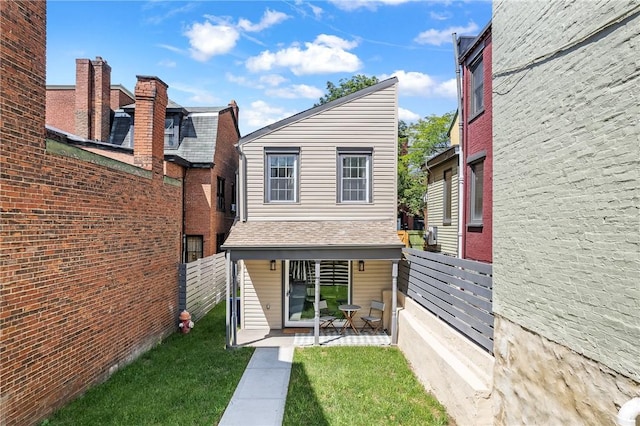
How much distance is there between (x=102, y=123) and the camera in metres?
16.2

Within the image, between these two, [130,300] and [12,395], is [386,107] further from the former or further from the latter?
[12,395]

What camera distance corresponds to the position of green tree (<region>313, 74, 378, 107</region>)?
114 ft

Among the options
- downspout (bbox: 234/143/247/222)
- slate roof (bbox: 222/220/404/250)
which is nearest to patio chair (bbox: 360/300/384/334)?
slate roof (bbox: 222/220/404/250)

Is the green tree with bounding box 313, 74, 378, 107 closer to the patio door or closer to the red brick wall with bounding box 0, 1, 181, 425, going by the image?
the patio door

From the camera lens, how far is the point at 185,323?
10.3m

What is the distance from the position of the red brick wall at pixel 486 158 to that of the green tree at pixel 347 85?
82.5ft

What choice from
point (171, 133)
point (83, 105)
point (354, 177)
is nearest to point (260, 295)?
point (354, 177)

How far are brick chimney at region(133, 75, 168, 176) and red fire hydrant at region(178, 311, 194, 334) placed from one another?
3985 mm

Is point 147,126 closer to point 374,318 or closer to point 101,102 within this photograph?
point 374,318

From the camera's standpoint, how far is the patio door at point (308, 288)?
430 inches

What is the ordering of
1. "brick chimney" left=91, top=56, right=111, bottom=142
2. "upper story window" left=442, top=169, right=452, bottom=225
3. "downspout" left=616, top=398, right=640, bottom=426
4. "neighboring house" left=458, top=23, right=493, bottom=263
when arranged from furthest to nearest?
"brick chimney" left=91, top=56, right=111, bottom=142 < "upper story window" left=442, top=169, right=452, bottom=225 < "neighboring house" left=458, top=23, right=493, bottom=263 < "downspout" left=616, top=398, right=640, bottom=426

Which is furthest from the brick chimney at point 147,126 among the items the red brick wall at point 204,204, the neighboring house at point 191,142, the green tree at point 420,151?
the green tree at point 420,151

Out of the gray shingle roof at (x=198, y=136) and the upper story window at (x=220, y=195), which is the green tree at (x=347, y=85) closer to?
the gray shingle roof at (x=198, y=136)

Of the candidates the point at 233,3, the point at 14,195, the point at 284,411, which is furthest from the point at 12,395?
the point at 233,3
